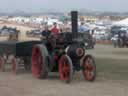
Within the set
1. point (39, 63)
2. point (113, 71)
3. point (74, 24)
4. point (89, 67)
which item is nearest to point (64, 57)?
point (89, 67)

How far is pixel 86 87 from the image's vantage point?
10.7 metres

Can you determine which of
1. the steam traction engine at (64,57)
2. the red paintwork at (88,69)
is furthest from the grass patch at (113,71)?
the steam traction engine at (64,57)

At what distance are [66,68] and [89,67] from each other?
2.18 feet

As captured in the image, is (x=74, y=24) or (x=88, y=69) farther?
(x=74, y=24)

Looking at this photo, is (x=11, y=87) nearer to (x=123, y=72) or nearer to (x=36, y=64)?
(x=36, y=64)

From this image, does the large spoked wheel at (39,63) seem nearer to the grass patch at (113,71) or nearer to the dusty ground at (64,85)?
the dusty ground at (64,85)

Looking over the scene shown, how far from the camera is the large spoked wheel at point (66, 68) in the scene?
1122 centimetres

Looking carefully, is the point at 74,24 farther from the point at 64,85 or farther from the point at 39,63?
the point at 64,85

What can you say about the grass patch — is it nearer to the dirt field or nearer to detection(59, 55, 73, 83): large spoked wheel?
the dirt field

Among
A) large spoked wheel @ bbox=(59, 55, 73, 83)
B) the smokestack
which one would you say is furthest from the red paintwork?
the smokestack

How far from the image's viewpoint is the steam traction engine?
11.6m

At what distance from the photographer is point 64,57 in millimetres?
11531

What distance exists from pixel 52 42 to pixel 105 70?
313 centimetres

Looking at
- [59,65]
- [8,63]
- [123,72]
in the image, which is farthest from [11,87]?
[8,63]
